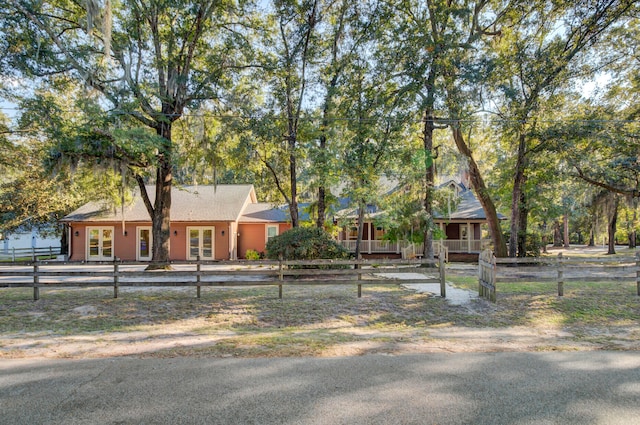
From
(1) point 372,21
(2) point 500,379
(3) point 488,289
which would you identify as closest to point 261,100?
(1) point 372,21

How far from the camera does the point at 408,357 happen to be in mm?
4973

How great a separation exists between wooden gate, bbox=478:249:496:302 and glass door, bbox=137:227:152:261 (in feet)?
62.7

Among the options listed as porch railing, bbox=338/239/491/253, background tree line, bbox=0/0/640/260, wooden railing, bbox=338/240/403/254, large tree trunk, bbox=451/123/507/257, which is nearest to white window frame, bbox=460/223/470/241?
porch railing, bbox=338/239/491/253

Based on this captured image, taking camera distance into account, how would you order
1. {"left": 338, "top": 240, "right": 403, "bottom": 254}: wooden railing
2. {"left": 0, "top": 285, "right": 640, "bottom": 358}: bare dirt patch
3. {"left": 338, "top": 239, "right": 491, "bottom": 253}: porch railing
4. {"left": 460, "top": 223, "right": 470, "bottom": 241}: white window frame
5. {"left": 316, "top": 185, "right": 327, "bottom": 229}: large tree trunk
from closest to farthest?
{"left": 0, "top": 285, "right": 640, "bottom": 358}: bare dirt patch < {"left": 316, "top": 185, "right": 327, "bottom": 229}: large tree trunk < {"left": 338, "top": 239, "right": 491, "bottom": 253}: porch railing < {"left": 338, "top": 240, "right": 403, "bottom": 254}: wooden railing < {"left": 460, "top": 223, "right": 470, "bottom": 241}: white window frame

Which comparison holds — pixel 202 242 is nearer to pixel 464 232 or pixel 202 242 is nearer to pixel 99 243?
pixel 99 243

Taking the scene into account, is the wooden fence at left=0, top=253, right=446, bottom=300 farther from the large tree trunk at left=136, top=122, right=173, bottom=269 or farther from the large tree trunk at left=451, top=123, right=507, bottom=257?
the large tree trunk at left=451, top=123, right=507, bottom=257

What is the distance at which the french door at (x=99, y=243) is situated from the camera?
22.2 meters

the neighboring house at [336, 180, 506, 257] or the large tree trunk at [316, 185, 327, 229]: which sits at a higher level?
the large tree trunk at [316, 185, 327, 229]

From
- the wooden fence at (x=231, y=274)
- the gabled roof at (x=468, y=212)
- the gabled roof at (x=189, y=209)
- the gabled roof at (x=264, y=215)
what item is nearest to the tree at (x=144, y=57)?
the wooden fence at (x=231, y=274)

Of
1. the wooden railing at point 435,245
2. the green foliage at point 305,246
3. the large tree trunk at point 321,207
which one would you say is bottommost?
the wooden railing at point 435,245

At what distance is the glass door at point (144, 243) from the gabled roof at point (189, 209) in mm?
856

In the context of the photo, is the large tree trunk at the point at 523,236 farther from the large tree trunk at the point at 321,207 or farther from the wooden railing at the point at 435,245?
the large tree trunk at the point at 321,207

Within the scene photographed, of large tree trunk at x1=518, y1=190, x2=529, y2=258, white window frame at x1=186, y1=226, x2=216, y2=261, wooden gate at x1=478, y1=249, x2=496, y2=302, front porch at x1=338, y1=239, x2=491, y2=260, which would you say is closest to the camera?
wooden gate at x1=478, y1=249, x2=496, y2=302

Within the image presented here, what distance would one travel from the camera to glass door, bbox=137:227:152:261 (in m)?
22.1
